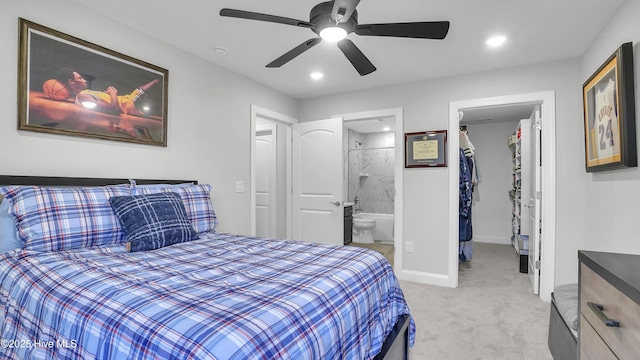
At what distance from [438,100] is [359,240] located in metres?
3.22

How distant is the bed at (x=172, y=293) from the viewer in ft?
2.89

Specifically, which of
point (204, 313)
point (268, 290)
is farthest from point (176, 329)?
point (268, 290)

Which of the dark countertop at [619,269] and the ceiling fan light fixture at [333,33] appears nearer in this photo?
the dark countertop at [619,269]

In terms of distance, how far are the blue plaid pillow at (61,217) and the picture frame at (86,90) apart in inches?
18.9

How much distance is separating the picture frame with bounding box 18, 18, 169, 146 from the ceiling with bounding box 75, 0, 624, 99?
0.33m

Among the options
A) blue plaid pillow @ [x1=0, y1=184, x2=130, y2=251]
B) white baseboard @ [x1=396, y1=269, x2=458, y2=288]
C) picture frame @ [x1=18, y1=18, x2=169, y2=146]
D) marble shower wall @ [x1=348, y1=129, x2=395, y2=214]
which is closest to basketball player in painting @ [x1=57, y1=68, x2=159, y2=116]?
picture frame @ [x1=18, y1=18, x2=169, y2=146]

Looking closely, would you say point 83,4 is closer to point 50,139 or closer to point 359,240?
point 50,139

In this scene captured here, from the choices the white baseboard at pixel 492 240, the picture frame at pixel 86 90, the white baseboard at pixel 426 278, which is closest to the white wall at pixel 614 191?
the white baseboard at pixel 426 278

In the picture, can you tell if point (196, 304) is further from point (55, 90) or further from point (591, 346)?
point (55, 90)

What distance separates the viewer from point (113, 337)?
3.05ft

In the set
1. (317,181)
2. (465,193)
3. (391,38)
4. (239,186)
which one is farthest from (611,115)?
(239,186)

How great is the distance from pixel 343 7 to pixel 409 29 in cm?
48

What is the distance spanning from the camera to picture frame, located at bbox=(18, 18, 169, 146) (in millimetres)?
1877

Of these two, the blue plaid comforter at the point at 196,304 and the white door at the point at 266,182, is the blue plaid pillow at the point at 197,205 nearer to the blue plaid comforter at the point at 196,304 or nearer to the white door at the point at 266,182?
the blue plaid comforter at the point at 196,304
